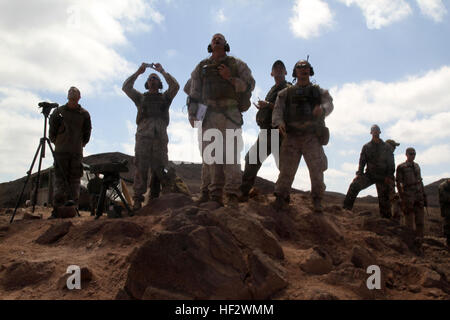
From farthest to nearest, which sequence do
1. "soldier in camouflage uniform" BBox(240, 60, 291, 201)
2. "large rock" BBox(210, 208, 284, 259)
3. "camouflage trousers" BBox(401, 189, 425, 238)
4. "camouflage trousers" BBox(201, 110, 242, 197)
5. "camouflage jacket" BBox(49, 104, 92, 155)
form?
"camouflage trousers" BBox(401, 189, 425, 238) < "camouflage jacket" BBox(49, 104, 92, 155) < "soldier in camouflage uniform" BBox(240, 60, 291, 201) < "camouflage trousers" BBox(201, 110, 242, 197) < "large rock" BBox(210, 208, 284, 259)

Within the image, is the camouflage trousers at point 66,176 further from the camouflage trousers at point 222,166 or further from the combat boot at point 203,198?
the camouflage trousers at point 222,166

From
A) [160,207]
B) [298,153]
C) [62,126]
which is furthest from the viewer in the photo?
[62,126]

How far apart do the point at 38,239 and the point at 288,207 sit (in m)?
3.16

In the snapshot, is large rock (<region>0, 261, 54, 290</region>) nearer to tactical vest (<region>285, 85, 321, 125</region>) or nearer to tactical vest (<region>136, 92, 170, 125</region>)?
tactical vest (<region>136, 92, 170, 125</region>)

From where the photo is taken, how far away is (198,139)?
5.00m

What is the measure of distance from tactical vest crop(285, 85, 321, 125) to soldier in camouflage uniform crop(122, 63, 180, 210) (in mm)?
2054

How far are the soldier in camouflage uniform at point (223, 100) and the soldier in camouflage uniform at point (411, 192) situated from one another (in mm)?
5121

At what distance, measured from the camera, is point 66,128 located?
5.85 meters

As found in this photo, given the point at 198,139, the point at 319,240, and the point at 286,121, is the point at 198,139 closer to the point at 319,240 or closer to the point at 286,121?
the point at 286,121

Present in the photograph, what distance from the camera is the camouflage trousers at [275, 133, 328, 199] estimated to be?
16.4ft

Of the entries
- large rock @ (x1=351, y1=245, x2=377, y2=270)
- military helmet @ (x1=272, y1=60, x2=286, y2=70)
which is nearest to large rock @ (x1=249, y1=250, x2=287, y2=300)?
large rock @ (x1=351, y1=245, x2=377, y2=270)

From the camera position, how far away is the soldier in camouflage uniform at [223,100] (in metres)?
4.73

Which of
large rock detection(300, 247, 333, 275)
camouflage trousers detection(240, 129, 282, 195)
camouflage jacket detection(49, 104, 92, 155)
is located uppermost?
camouflage jacket detection(49, 104, 92, 155)
